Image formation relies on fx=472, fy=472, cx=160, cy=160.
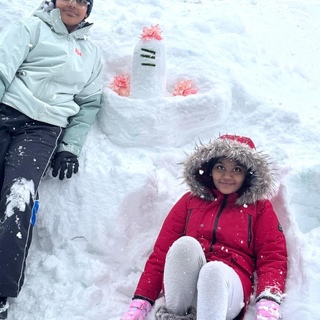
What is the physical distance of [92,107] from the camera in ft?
12.2

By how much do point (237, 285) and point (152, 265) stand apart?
571mm

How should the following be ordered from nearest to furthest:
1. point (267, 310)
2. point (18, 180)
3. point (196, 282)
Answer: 1. point (267, 310)
2. point (196, 282)
3. point (18, 180)

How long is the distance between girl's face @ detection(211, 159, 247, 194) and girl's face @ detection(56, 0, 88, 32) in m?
1.58

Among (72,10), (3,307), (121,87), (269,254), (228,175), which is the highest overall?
(72,10)

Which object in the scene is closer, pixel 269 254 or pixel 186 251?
pixel 186 251

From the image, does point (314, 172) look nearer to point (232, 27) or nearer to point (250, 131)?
point (250, 131)

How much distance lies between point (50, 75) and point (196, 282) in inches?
73.3

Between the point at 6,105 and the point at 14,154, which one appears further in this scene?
the point at 6,105

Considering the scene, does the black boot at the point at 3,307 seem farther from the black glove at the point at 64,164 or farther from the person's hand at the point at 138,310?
the black glove at the point at 64,164

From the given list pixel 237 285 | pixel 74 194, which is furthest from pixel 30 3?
pixel 237 285

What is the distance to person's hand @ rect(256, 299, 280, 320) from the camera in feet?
7.95

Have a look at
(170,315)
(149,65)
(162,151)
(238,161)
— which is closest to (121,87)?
(149,65)

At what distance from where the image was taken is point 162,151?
12.2ft

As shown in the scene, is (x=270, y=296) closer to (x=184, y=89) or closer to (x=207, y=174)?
(x=207, y=174)
